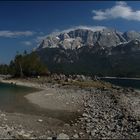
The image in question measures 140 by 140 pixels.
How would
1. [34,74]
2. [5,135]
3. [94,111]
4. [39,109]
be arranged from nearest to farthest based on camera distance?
1. [5,135]
2. [94,111]
3. [39,109]
4. [34,74]

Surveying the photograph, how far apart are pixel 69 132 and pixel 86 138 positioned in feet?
11.0

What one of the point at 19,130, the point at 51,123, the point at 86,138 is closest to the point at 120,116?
the point at 51,123

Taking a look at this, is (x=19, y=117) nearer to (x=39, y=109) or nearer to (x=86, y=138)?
(x=39, y=109)

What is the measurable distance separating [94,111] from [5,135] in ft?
66.0

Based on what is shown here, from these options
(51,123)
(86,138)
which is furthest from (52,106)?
(86,138)

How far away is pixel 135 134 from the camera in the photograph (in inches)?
1147

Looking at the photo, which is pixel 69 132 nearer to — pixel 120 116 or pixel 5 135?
pixel 5 135

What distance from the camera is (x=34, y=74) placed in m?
162

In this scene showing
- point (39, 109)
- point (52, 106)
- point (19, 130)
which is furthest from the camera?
point (52, 106)

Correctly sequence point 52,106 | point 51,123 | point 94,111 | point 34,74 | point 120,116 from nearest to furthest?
point 51,123 → point 120,116 → point 94,111 → point 52,106 → point 34,74

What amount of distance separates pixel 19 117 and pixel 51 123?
19.7ft

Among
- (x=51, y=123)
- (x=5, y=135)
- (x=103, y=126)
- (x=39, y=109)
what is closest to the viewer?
(x=5, y=135)

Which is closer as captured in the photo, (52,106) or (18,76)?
(52,106)

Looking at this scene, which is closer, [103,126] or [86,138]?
[86,138]
